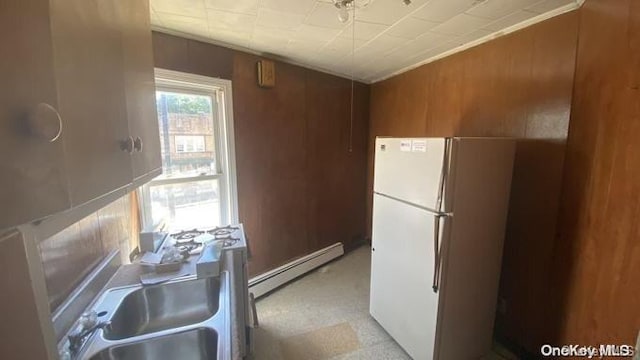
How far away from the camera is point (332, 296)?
274cm

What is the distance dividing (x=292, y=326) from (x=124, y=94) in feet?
7.04

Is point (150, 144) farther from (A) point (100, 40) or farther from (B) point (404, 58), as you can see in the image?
(B) point (404, 58)

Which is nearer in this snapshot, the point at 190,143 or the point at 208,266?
the point at 208,266

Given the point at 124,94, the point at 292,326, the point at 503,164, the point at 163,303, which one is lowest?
the point at 292,326

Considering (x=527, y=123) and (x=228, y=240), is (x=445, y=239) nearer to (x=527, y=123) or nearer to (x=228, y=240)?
(x=527, y=123)

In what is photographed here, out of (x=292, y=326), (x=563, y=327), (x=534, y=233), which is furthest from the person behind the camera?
(x=292, y=326)

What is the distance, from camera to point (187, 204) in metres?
2.36

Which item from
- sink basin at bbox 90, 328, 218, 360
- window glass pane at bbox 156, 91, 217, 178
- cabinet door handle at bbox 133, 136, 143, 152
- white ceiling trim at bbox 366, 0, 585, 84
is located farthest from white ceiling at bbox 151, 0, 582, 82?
sink basin at bbox 90, 328, 218, 360

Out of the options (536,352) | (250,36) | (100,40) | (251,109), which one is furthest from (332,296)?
(100,40)

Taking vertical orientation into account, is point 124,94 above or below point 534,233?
above

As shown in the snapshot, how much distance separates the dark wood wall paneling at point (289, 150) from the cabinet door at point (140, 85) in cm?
122

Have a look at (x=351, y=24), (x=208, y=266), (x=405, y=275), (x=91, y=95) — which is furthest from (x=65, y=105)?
(x=405, y=275)

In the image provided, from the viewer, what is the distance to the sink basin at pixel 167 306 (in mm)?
1298

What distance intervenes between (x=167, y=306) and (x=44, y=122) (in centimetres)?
129
